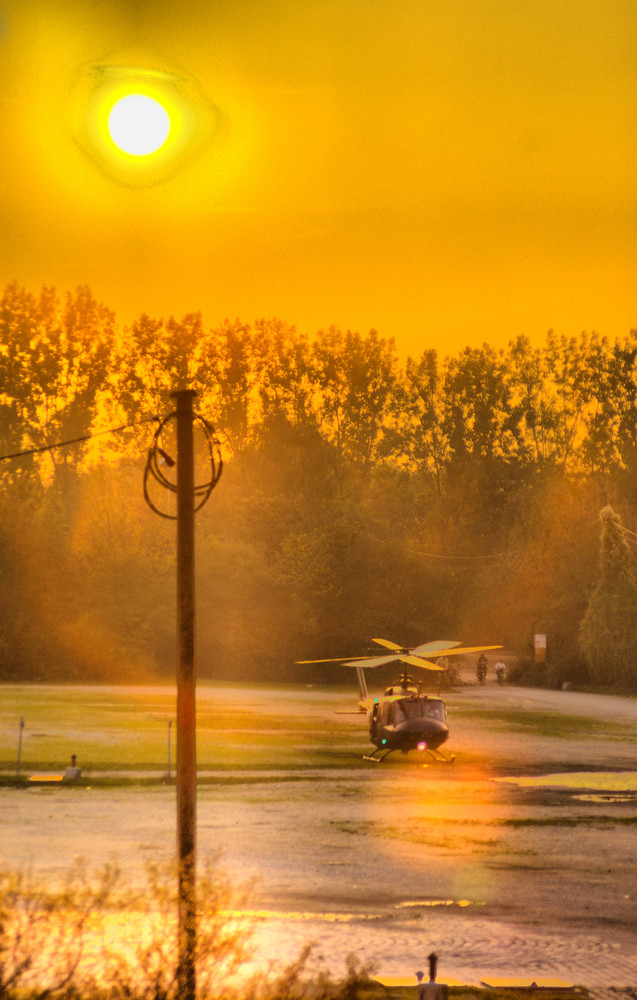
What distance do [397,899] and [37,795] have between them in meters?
14.4

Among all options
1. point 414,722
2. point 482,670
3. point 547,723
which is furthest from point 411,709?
point 482,670

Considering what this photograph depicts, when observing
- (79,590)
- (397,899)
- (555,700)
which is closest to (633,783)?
(397,899)

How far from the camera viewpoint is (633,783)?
35.4 meters

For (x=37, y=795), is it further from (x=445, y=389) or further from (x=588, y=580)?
(x=445, y=389)

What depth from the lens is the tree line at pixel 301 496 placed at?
86688 mm

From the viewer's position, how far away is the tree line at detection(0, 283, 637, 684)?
86688mm

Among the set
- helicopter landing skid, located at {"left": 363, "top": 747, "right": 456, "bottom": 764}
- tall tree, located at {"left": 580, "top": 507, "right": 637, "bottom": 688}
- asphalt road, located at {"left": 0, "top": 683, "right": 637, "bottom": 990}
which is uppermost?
tall tree, located at {"left": 580, "top": 507, "right": 637, "bottom": 688}

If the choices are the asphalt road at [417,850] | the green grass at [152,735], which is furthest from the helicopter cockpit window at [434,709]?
the green grass at [152,735]

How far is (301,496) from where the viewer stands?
96.4 metres

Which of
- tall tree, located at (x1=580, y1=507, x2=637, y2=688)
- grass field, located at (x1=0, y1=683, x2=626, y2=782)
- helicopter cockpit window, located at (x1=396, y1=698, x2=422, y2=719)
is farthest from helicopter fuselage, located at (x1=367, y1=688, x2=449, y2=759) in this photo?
tall tree, located at (x1=580, y1=507, x2=637, y2=688)

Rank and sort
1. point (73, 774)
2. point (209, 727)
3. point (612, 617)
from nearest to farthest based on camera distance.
Answer: point (73, 774) → point (209, 727) → point (612, 617)

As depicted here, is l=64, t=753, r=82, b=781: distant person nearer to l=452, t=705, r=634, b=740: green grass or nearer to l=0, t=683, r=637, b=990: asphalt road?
l=0, t=683, r=637, b=990: asphalt road

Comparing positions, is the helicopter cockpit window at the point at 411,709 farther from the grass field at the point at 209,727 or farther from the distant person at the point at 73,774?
the distant person at the point at 73,774

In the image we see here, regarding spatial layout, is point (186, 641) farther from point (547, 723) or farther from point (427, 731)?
point (547, 723)
